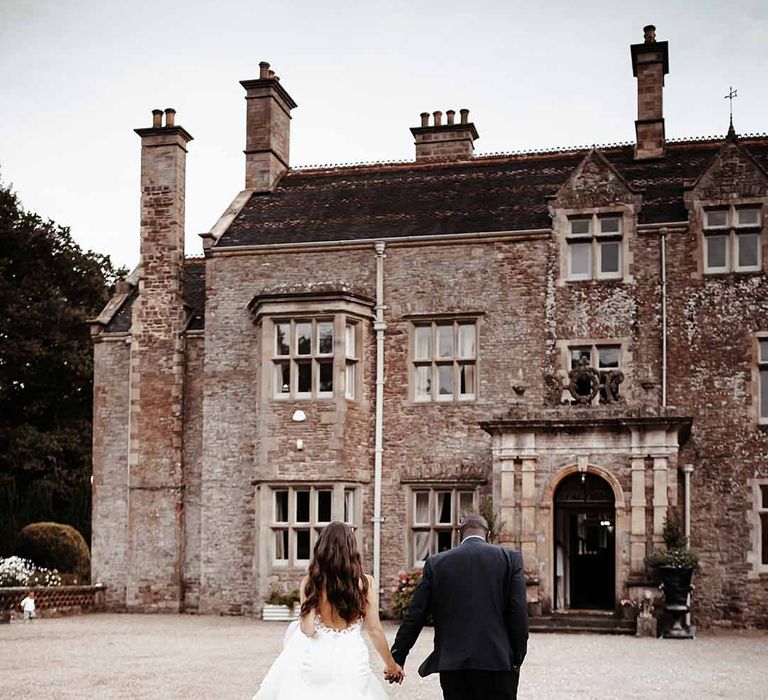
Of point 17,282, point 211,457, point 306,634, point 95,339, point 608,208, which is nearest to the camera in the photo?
point 306,634

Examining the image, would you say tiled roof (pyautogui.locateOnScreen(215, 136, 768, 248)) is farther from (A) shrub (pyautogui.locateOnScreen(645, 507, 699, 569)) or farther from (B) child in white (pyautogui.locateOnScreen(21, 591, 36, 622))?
(B) child in white (pyautogui.locateOnScreen(21, 591, 36, 622))

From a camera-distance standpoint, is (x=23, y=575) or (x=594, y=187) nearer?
(x=594, y=187)

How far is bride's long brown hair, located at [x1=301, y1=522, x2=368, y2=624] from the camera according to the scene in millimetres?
6910

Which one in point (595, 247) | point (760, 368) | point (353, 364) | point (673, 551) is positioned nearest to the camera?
point (673, 551)

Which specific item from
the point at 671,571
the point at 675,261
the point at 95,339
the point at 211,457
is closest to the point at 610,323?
the point at 675,261

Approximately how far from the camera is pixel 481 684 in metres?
7.64

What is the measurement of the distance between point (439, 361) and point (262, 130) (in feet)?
23.0

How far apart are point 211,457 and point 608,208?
875cm

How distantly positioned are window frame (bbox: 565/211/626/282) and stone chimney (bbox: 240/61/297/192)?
A: 699 centimetres

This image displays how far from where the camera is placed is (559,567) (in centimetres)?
2245

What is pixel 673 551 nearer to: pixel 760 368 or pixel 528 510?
pixel 528 510

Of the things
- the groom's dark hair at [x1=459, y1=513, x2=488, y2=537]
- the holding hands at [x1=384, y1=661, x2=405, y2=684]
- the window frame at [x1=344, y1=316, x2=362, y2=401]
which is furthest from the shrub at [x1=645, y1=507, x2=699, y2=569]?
the holding hands at [x1=384, y1=661, x2=405, y2=684]

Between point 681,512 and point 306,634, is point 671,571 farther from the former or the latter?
point 306,634

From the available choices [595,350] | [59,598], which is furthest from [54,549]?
[595,350]
